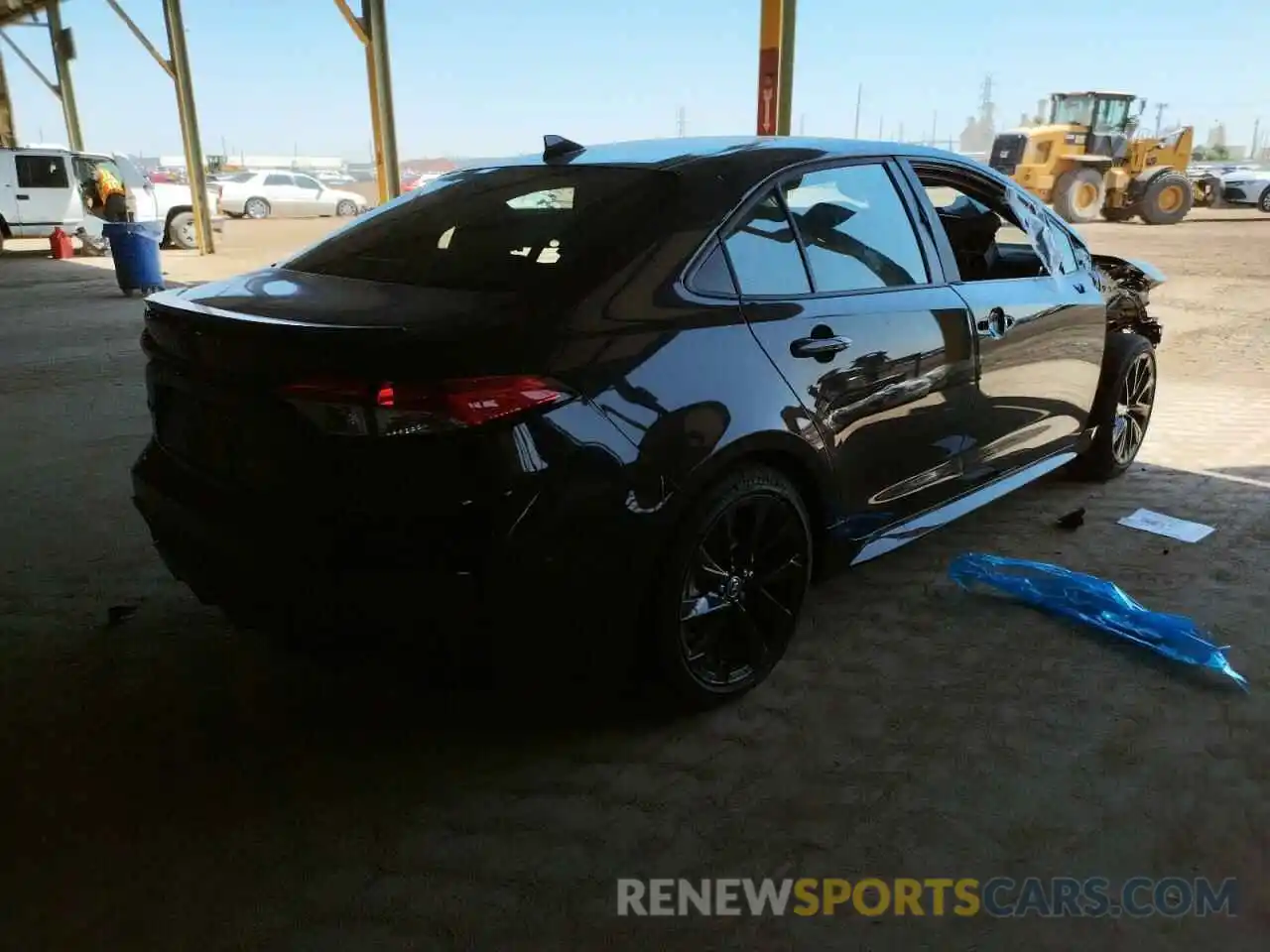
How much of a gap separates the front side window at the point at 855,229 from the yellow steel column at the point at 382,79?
1043cm

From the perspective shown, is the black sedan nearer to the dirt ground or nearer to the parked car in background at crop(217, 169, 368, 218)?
the dirt ground

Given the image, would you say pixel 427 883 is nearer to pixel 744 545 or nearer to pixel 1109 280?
pixel 744 545

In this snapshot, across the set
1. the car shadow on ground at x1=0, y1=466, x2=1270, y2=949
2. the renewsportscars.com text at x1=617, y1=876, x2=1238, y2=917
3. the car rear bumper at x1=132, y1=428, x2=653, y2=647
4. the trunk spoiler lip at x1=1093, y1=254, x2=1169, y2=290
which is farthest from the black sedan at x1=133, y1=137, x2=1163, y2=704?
the trunk spoiler lip at x1=1093, y1=254, x2=1169, y2=290

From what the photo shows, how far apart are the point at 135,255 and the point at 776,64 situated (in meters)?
8.18

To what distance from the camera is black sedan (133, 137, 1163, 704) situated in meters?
2.06

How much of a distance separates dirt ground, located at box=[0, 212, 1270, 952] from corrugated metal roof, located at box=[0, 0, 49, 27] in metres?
25.5

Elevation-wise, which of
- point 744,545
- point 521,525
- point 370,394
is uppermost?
point 370,394

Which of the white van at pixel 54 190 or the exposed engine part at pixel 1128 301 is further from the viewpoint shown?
the white van at pixel 54 190

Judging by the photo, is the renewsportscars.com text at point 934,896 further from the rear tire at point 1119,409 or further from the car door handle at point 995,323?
the rear tire at point 1119,409

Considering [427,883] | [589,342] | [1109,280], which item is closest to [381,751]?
[427,883]

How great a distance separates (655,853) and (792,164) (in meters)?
1.91

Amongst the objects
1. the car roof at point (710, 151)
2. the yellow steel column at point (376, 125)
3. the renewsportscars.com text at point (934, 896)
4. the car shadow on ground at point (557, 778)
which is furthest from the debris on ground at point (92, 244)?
the renewsportscars.com text at point (934, 896)

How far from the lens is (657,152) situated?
2.88 m

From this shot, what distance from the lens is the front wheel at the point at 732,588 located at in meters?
2.43
